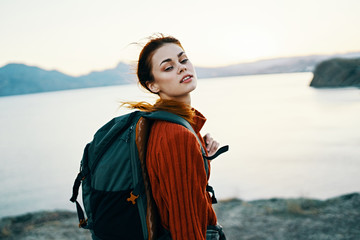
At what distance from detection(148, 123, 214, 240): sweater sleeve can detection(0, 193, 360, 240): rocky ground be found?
3.57m

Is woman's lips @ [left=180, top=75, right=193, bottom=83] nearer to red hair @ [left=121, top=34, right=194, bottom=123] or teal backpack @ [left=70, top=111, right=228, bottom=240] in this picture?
red hair @ [left=121, top=34, right=194, bottom=123]

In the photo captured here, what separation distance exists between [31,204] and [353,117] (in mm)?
25981

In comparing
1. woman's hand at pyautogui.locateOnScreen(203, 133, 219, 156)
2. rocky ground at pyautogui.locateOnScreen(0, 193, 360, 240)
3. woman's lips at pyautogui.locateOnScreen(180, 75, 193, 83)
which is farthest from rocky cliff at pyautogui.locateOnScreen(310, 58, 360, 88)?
woman's lips at pyautogui.locateOnScreen(180, 75, 193, 83)

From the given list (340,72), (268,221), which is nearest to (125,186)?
(268,221)

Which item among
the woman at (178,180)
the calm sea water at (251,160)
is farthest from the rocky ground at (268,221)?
the woman at (178,180)

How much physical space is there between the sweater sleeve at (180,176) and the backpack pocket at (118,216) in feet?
0.59

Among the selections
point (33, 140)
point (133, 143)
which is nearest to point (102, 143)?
point (133, 143)

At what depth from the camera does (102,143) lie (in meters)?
1.47

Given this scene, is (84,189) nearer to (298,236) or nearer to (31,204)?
(298,236)

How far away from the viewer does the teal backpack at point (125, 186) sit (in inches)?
53.9

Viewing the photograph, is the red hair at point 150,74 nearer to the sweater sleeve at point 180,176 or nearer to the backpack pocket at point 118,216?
the sweater sleeve at point 180,176

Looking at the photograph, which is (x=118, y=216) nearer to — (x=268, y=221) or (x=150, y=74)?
(x=150, y=74)

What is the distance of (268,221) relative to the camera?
194 inches

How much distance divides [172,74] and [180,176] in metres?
0.69
